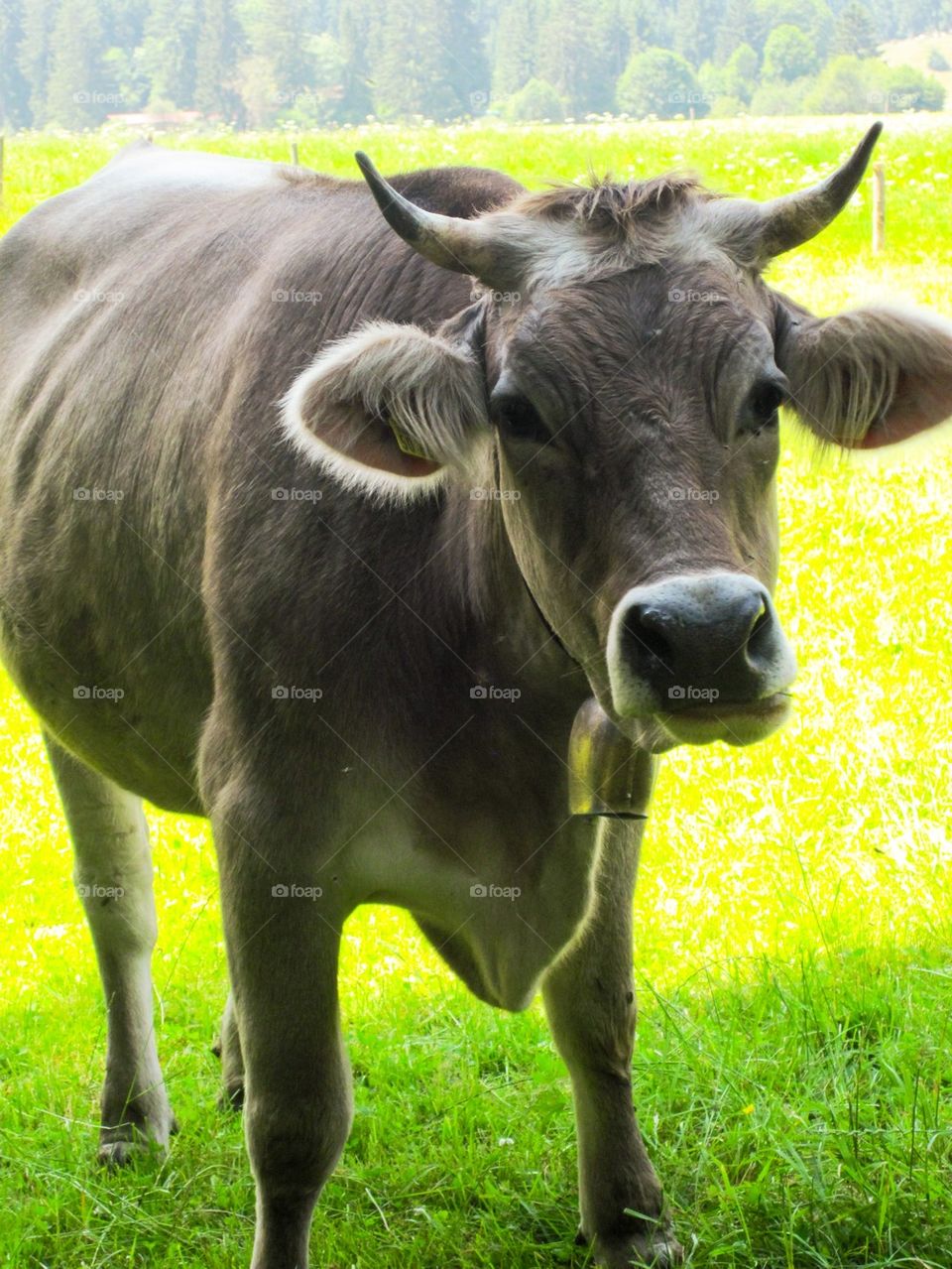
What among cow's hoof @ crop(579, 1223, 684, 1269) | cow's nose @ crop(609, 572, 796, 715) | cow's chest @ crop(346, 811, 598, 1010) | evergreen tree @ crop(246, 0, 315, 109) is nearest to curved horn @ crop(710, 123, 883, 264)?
cow's nose @ crop(609, 572, 796, 715)

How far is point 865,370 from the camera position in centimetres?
293

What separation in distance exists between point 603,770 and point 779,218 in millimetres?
1134

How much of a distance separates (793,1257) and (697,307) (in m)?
2.04

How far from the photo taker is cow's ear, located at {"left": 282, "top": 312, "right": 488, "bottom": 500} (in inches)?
112

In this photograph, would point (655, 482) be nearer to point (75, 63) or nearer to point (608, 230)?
point (608, 230)

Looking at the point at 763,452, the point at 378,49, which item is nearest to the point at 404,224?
the point at 763,452

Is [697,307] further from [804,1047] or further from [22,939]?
[22,939]

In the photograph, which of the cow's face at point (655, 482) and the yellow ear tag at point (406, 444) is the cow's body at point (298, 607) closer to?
the yellow ear tag at point (406, 444)

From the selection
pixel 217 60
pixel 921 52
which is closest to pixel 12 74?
pixel 217 60

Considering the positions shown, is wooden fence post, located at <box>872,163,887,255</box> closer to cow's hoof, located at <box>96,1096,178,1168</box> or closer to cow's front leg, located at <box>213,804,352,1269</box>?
A: cow's hoof, located at <box>96,1096,178,1168</box>

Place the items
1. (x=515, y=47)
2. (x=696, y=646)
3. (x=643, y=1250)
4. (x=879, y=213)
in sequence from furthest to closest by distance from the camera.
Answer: (x=879, y=213), (x=515, y=47), (x=643, y=1250), (x=696, y=646)

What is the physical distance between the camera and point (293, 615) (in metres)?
3.18

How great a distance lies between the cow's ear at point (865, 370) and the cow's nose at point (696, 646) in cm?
64

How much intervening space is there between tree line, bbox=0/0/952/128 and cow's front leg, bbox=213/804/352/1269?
6755mm
